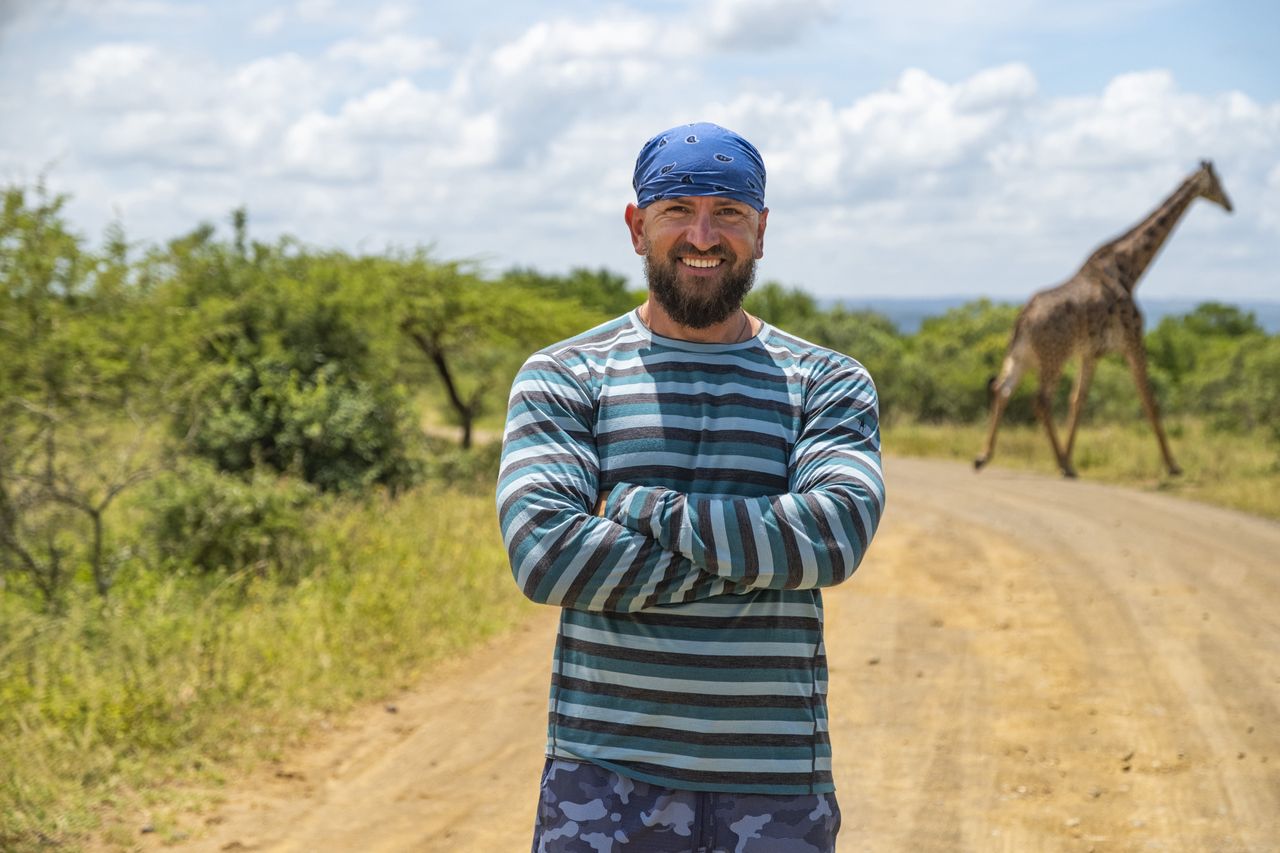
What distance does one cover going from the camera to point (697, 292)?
2422 millimetres

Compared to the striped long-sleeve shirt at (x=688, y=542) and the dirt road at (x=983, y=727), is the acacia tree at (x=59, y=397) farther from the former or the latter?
the striped long-sleeve shirt at (x=688, y=542)

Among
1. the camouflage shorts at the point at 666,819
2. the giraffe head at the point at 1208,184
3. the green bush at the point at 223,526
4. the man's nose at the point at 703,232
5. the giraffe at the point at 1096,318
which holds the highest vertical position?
the giraffe head at the point at 1208,184

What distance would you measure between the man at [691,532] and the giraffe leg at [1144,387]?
12625mm

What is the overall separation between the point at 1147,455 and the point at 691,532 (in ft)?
46.9

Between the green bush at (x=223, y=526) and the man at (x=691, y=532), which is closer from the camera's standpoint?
the man at (x=691, y=532)

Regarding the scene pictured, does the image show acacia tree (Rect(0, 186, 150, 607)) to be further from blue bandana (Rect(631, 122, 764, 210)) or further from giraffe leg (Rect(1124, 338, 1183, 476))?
giraffe leg (Rect(1124, 338, 1183, 476))

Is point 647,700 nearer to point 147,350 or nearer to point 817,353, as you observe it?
point 817,353

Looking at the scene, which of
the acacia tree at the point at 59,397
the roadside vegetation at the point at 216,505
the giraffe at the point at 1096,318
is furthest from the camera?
the giraffe at the point at 1096,318

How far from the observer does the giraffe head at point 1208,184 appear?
14.4 metres

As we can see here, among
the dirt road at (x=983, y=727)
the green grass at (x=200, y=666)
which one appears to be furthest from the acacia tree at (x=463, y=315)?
the dirt road at (x=983, y=727)

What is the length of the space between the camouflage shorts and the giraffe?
12.7m

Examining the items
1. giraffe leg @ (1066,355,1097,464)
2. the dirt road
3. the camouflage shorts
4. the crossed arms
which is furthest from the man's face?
giraffe leg @ (1066,355,1097,464)

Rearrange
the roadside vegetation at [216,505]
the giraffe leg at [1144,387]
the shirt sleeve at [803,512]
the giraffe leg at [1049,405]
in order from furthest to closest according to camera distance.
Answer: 1. the giraffe leg at [1049,405]
2. the giraffe leg at [1144,387]
3. the roadside vegetation at [216,505]
4. the shirt sleeve at [803,512]

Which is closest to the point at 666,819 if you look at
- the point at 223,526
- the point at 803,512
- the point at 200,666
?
the point at 803,512
